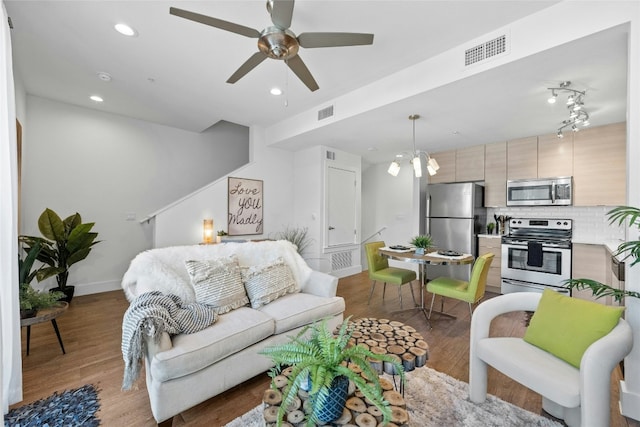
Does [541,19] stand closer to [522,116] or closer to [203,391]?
[522,116]

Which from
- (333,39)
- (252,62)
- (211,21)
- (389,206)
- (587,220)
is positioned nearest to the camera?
(211,21)

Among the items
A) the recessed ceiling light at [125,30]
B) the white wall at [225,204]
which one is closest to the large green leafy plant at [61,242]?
the white wall at [225,204]

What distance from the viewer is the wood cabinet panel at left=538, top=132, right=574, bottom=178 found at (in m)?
3.96

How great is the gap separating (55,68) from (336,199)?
14.1 ft

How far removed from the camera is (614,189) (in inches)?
142

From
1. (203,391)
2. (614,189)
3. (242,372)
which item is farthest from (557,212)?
(203,391)

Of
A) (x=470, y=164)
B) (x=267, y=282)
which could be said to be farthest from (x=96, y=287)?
(x=470, y=164)

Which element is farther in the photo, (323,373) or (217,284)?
(217,284)

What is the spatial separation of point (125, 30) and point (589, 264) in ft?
19.5

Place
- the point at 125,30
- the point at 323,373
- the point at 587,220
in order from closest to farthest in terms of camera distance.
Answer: the point at 323,373
the point at 125,30
the point at 587,220

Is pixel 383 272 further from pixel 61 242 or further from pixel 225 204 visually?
pixel 61 242

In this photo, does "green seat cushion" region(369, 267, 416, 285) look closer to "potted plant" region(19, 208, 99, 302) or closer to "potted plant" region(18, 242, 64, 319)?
"potted plant" region(18, 242, 64, 319)

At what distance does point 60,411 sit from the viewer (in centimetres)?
171

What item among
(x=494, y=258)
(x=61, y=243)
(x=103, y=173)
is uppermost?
(x=103, y=173)
